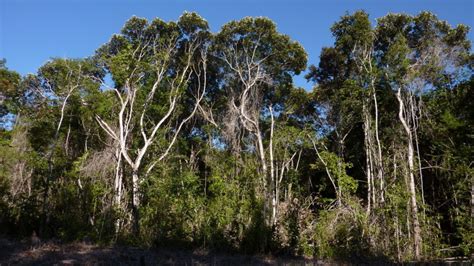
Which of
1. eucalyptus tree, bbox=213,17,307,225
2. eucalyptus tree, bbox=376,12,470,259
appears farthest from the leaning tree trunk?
eucalyptus tree, bbox=213,17,307,225

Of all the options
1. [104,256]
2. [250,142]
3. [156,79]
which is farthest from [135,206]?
[250,142]

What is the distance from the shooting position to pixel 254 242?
7898 mm

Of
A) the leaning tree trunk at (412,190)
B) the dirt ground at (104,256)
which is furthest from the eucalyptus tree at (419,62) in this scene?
the dirt ground at (104,256)

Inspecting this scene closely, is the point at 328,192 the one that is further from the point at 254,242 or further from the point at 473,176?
the point at 254,242

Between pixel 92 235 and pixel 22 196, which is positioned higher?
pixel 22 196

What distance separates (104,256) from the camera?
6398mm

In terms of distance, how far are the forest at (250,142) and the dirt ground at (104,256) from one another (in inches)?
28.5

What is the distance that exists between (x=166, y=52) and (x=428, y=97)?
33.6 ft

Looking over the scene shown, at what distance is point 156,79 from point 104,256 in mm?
10184

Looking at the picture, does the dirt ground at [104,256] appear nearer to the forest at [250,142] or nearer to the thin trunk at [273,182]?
the forest at [250,142]

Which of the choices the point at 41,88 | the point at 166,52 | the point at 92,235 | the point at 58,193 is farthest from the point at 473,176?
the point at 41,88

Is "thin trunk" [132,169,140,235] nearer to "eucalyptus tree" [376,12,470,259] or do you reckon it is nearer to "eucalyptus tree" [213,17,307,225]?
"eucalyptus tree" [213,17,307,225]

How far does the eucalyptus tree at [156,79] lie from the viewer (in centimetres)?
1450

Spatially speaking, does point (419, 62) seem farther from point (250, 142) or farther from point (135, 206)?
point (135, 206)
